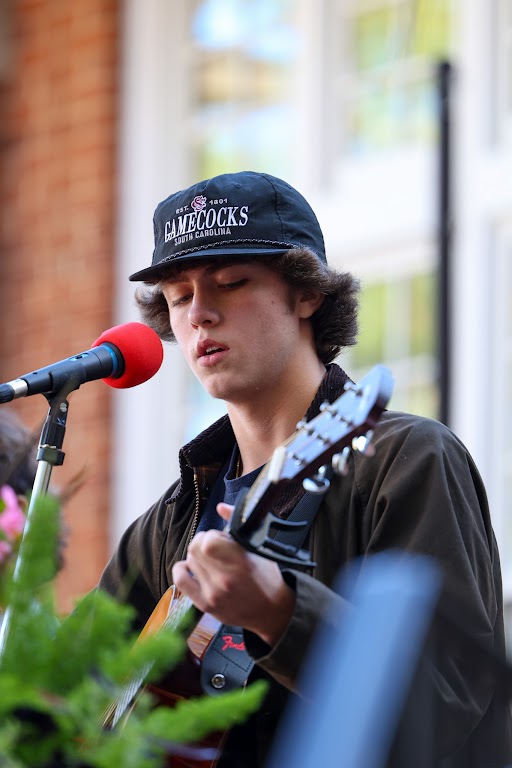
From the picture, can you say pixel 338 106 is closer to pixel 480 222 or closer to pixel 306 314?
pixel 480 222

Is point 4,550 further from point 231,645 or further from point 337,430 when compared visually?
point 231,645

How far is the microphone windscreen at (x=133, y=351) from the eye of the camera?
264 centimetres

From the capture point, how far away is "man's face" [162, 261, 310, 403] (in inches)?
104

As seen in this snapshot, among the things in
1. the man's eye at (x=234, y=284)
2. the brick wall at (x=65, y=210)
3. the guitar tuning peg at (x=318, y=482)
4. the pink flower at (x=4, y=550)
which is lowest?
the pink flower at (x=4, y=550)

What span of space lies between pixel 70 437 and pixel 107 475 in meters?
0.24

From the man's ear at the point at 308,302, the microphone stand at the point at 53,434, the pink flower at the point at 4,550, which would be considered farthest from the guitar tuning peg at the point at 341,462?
the man's ear at the point at 308,302

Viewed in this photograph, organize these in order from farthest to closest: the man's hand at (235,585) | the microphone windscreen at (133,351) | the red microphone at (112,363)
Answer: the microphone windscreen at (133,351), the red microphone at (112,363), the man's hand at (235,585)

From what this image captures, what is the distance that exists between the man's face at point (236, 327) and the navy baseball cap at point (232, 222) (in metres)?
0.04

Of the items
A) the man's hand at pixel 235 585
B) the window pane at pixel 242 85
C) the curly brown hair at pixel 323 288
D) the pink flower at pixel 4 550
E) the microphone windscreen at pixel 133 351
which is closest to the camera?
the pink flower at pixel 4 550

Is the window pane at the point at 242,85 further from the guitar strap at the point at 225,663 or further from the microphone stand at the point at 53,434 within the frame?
the guitar strap at the point at 225,663

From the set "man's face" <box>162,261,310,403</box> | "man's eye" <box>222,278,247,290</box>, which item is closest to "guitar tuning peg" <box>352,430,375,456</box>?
"man's face" <box>162,261,310,403</box>

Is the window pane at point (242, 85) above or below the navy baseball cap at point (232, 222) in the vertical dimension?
above

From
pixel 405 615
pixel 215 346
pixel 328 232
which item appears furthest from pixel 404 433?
pixel 328 232

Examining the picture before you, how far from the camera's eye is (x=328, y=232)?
6.05 meters
